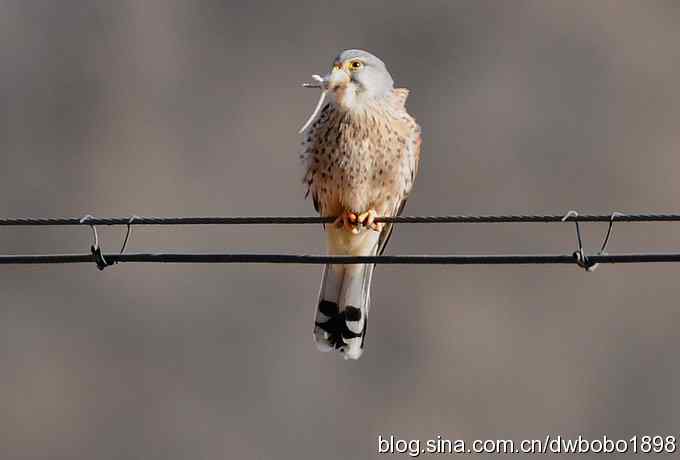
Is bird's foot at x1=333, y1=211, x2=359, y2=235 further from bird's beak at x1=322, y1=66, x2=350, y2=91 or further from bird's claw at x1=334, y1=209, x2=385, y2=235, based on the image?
bird's beak at x1=322, y1=66, x2=350, y2=91

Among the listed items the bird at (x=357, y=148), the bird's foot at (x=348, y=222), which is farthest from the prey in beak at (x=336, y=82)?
the bird's foot at (x=348, y=222)

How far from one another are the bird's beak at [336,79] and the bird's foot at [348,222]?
1.72 ft

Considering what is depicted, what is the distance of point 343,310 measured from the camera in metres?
5.98

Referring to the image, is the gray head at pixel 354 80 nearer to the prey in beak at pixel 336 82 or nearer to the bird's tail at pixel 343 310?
the prey in beak at pixel 336 82

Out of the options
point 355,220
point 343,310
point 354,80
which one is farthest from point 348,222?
point 354,80

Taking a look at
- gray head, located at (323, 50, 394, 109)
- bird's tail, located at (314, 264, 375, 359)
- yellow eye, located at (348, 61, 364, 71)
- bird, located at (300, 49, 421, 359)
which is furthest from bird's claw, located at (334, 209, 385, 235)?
yellow eye, located at (348, 61, 364, 71)

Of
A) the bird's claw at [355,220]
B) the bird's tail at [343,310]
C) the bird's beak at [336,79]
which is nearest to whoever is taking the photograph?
the bird's beak at [336,79]

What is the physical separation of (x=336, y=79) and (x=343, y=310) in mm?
1044

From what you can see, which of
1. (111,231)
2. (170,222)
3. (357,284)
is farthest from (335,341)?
(111,231)

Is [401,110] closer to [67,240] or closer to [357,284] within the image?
[357,284]

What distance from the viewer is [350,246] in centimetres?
609

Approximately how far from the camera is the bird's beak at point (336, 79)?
552 cm

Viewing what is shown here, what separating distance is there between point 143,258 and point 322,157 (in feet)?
5.51

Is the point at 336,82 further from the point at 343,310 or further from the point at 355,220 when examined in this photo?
the point at 343,310
